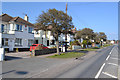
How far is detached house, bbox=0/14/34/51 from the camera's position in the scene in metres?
23.7

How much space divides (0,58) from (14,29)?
501 inches

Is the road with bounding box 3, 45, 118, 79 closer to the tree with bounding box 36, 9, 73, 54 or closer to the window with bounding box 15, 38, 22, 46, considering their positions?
the tree with bounding box 36, 9, 73, 54

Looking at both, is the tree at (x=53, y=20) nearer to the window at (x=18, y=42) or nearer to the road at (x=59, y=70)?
the road at (x=59, y=70)

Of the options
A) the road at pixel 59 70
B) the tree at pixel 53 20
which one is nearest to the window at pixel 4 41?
the tree at pixel 53 20

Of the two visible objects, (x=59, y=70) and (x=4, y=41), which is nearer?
(x=59, y=70)

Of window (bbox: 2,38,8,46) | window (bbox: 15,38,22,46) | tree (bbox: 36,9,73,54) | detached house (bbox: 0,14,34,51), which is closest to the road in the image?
tree (bbox: 36,9,73,54)

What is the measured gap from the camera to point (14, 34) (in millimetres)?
25172

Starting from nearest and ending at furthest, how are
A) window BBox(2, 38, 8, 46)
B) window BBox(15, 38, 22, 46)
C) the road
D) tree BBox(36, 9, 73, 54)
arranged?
the road → tree BBox(36, 9, 73, 54) → window BBox(2, 38, 8, 46) → window BBox(15, 38, 22, 46)

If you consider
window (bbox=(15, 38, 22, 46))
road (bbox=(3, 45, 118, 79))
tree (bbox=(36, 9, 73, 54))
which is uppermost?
tree (bbox=(36, 9, 73, 54))

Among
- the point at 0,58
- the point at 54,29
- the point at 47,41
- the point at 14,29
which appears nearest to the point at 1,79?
the point at 0,58

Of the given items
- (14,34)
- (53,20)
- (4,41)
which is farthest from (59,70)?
(14,34)

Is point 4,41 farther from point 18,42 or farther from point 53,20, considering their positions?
point 53,20

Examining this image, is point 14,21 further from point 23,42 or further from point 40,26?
point 40,26

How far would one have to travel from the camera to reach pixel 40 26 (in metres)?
18.8
